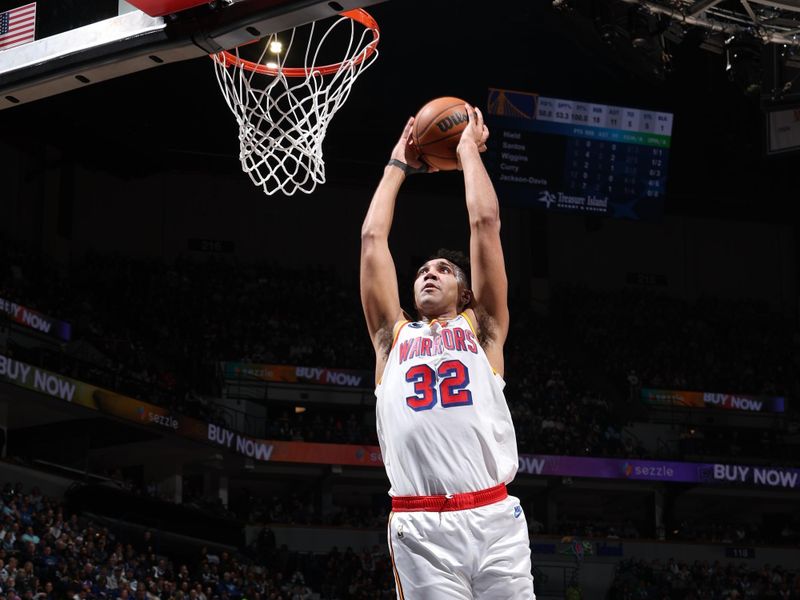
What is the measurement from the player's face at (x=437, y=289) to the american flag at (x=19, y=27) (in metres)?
2.87

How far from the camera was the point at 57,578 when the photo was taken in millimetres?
14586

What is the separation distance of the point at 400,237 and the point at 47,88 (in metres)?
24.6

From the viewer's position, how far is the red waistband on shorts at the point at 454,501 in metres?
3.90

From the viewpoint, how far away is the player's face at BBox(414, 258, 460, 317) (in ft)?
13.8

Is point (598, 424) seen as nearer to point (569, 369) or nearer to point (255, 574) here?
point (569, 369)

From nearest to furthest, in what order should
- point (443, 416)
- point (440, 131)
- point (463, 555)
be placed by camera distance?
1. point (463, 555)
2. point (443, 416)
3. point (440, 131)

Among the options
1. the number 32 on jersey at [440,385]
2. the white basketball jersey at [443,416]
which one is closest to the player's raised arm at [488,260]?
the white basketball jersey at [443,416]

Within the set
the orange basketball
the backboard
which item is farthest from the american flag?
the orange basketball

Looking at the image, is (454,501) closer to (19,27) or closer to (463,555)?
(463,555)

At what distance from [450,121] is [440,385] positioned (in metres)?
1.19

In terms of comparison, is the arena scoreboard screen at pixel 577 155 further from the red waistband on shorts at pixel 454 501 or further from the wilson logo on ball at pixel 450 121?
the red waistband on shorts at pixel 454 501

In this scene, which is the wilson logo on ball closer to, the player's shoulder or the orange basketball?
the orange basketball

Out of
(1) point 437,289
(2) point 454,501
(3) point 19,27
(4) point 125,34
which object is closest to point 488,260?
(1) point 437,289

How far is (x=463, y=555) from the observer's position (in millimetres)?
3838
